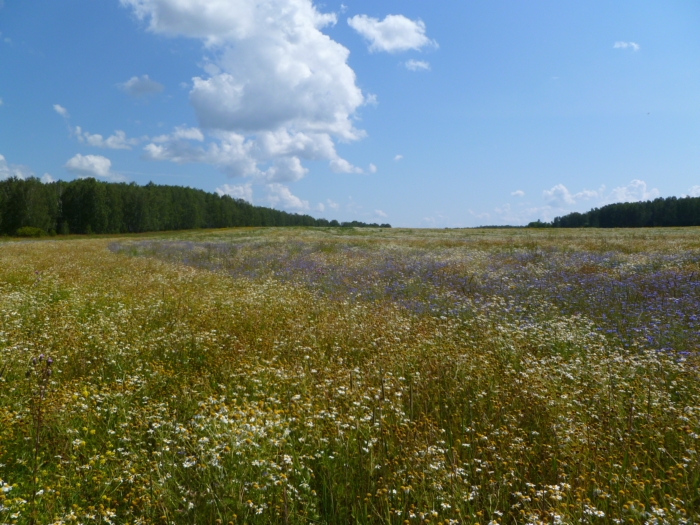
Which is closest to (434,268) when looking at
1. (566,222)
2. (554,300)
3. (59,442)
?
(554,300)

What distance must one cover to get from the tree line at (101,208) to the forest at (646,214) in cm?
7977

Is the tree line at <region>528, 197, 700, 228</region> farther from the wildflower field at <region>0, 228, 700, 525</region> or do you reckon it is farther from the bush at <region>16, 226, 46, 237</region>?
the bush at <region>16, 226, 46, 237</region>

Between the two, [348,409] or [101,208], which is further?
[101,208]

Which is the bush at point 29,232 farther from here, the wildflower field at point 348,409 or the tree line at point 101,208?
the wildflower field at point 348,409

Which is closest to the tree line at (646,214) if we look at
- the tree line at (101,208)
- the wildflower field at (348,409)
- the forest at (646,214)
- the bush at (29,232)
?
the forest at (646,214)

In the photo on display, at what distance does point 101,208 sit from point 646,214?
4355 inches

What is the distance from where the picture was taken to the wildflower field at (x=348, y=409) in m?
2.47

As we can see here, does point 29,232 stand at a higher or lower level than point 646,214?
lower

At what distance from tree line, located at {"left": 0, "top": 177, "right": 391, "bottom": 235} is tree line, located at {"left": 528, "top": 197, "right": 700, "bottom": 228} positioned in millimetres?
79765

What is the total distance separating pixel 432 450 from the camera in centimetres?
273

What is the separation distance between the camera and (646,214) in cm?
8069

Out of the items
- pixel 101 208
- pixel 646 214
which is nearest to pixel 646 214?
pixel 646 214

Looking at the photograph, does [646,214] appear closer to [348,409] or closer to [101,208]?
[348,409]

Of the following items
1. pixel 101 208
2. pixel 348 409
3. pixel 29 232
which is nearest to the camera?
pixel 348 409
